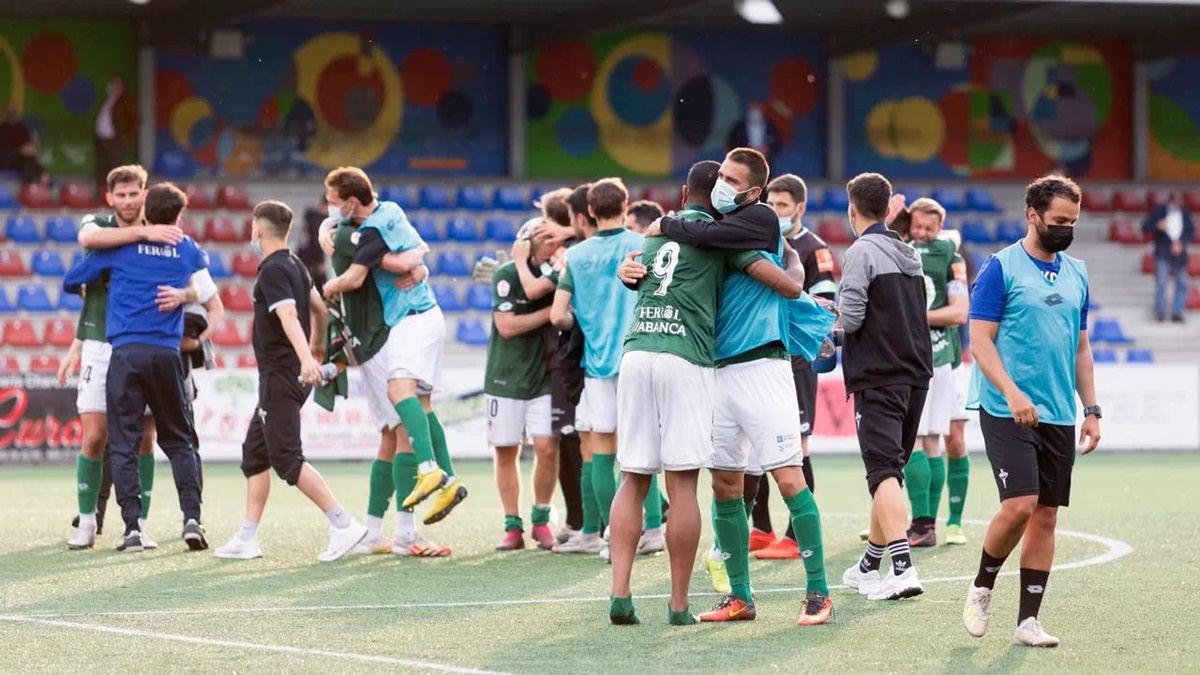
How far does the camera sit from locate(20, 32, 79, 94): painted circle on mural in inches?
1143

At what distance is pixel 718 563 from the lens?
8.46 meters

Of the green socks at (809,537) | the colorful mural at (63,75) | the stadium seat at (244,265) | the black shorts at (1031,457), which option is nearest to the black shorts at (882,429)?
the green socks at (809,537)

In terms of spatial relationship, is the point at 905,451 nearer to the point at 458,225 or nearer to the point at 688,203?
the point at 688,203

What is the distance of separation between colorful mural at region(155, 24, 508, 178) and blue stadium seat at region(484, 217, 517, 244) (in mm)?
3143

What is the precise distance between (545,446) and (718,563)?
109 inches

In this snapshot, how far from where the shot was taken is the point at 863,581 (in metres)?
8.78

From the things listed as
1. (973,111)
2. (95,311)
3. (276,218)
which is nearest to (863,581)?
(276,218)

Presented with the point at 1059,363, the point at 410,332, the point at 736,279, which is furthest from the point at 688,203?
the point at 410,332

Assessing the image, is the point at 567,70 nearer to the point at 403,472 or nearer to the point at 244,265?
the point at 244,265

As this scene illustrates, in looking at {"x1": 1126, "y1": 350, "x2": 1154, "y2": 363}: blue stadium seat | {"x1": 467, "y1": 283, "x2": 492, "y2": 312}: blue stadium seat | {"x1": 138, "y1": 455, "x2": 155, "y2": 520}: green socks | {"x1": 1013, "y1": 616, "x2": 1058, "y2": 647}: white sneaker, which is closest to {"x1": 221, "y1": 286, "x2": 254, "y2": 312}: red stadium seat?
{"x1": 467, "y1": 283, "x2": 492, "y2": 312}: blue stadium seat

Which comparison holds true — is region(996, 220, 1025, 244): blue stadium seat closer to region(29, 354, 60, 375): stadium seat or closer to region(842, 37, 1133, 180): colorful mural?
region(842, 37, 1133, 180): colorful mural

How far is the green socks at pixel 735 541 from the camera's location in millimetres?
7859

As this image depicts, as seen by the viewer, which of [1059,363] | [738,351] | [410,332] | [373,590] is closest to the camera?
[1059,363]

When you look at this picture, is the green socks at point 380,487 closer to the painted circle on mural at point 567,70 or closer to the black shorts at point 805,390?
the black shorts at point 805,390
